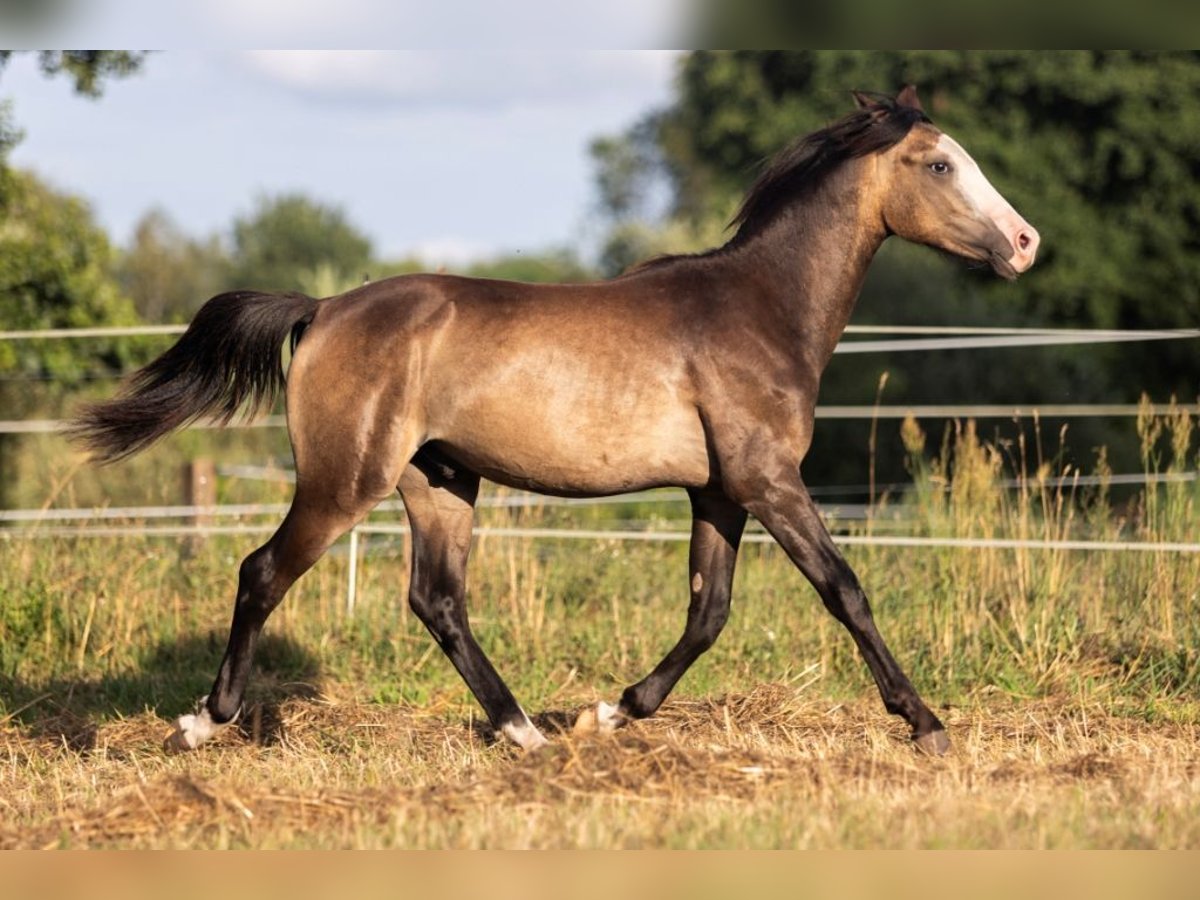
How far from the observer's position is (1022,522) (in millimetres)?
7941

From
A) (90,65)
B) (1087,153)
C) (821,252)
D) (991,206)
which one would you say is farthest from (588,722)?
(1087,153)

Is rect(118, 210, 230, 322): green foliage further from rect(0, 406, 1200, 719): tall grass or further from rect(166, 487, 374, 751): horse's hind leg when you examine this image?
rect(166, 487, 374, 751): horse's hind leg

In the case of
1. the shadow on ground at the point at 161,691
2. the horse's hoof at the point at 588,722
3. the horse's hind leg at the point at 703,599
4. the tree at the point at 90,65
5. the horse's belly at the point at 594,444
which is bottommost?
the shadow on ground at the point at 161,691

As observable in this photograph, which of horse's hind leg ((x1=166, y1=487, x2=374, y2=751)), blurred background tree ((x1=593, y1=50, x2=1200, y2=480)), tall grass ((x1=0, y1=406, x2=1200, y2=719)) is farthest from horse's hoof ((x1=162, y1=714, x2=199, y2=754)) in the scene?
blurred background tree ((x1=593, y1=50, x2=1200, y2=480))

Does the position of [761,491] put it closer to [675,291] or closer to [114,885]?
[675,291]

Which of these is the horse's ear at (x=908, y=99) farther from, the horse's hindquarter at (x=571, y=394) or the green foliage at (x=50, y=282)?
the green foliage at (x=50, y=282)

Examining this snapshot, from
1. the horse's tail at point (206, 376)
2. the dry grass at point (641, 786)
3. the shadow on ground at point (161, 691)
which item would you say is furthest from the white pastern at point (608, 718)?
the horse's tail at point (206, 376)

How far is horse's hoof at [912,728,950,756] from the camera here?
5.57 metres

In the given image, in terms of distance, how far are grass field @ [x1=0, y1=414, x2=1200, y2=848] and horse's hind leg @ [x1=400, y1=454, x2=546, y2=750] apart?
34 centimetres

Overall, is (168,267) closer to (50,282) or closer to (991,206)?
(50,282)

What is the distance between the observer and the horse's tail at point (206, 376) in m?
6.09

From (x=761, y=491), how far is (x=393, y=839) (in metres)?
1.98

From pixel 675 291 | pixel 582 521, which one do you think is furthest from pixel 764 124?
pixel 675 291

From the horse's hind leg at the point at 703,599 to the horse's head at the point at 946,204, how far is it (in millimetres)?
1321
